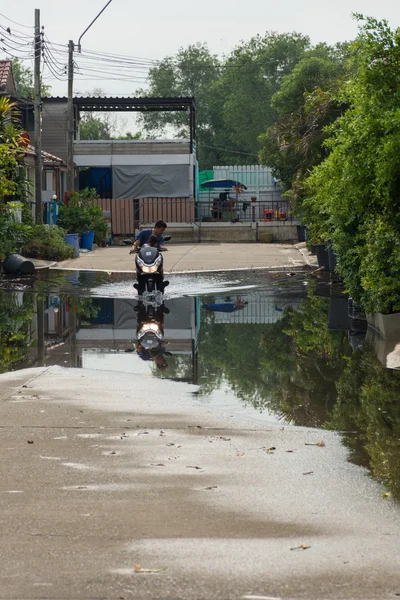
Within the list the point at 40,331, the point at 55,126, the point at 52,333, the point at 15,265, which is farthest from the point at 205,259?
the point at 55,126

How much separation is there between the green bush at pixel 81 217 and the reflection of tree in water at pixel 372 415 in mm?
26531

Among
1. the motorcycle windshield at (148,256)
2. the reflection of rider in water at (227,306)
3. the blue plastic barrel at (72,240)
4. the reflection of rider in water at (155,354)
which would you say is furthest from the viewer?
the blue plastic barrel at (72,240)

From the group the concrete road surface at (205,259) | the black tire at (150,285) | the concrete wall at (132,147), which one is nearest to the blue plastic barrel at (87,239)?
the concrete road surface at (205,259)

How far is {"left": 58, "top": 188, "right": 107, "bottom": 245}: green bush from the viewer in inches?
1495

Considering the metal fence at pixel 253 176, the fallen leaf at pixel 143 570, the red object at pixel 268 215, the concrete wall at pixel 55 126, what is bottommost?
the fallen leaf at pixel 143 570

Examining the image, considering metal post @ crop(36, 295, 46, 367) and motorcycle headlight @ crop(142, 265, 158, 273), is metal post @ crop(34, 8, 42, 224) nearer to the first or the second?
metal post @ crop(36, 295, 46, 367)

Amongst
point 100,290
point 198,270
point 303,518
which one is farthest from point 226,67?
point 303,518

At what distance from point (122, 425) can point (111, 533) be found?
118 inches

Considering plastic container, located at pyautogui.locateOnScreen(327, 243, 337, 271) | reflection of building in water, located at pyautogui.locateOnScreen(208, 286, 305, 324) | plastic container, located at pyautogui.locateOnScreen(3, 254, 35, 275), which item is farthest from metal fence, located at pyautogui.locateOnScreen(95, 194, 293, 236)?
reflection of building in water, located at pyautogui.locateOnScreen(208, 286, 305, 324)

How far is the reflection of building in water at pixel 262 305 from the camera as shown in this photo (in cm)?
1725

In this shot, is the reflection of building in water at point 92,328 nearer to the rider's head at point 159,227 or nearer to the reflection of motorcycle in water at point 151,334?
the reflection of motorcycle in water at point 151,334

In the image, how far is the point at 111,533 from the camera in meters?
5.66

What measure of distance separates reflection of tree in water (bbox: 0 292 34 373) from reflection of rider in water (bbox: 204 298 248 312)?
3523mm

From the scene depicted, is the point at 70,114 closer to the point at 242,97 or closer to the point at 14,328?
the point at 14,328
